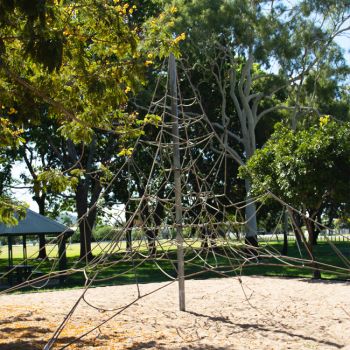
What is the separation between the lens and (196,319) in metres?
9.56

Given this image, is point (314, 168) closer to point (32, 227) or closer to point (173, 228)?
point (173, 228)

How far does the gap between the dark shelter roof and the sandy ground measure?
432 cm

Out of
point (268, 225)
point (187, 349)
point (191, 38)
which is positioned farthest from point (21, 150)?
point (268, 225)

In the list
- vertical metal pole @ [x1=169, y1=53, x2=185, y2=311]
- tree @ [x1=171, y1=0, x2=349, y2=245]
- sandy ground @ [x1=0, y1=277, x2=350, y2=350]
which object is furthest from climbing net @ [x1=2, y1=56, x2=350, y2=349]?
tree @ [x1=171, y1=0, x2=349, y2=245]

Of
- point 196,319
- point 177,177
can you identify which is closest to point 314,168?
point 177,177

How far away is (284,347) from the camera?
748cm

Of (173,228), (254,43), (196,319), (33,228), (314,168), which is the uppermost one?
(254,43)

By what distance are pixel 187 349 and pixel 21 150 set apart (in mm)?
23115

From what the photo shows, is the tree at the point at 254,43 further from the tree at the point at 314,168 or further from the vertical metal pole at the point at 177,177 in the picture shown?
the vertical metal pole at the point at 177,177

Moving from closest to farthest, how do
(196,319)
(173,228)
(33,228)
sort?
(196,319) → (173,228) → (33,228)

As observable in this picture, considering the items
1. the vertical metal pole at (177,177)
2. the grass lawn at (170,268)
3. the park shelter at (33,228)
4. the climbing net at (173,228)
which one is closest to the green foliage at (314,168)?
the grass lawn at (170,268)

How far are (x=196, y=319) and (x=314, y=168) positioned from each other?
6631 millimetres

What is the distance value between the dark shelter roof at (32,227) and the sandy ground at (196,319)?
432cm

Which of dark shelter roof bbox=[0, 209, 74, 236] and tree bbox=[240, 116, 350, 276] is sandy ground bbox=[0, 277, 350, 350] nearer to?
tree bbox=[240, 116, 350, 276]
